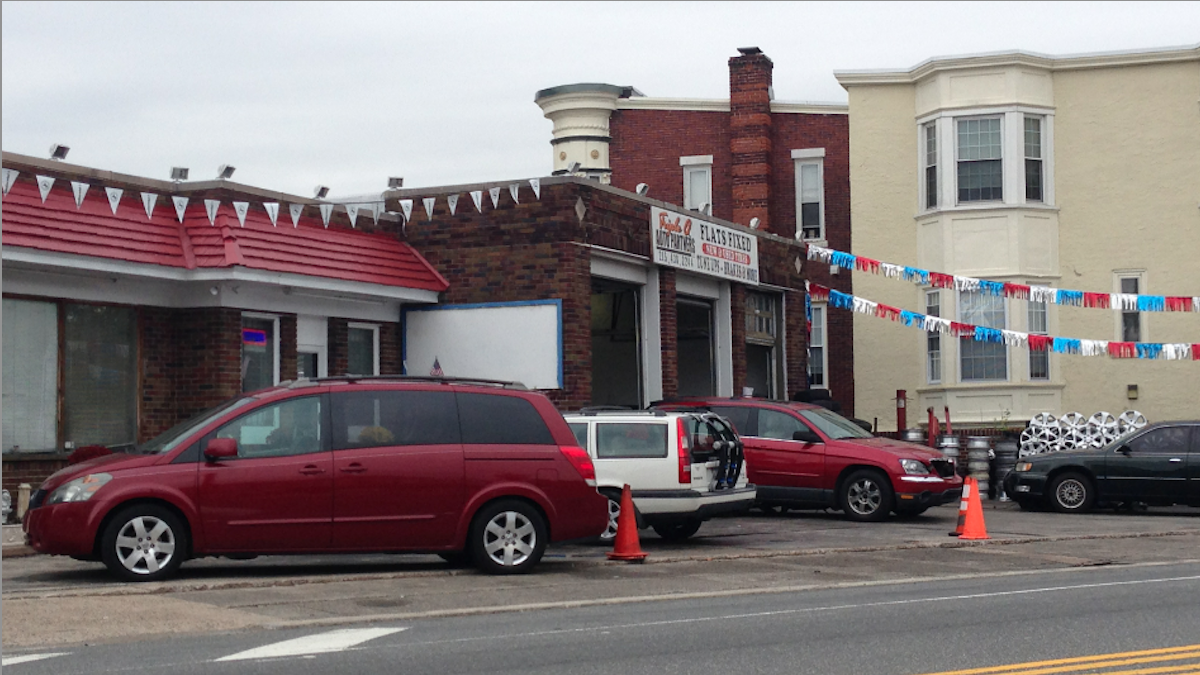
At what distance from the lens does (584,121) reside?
3544 cm

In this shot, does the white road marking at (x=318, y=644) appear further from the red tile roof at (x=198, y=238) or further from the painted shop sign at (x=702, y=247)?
the painted shop sign at (x=702, y=247)

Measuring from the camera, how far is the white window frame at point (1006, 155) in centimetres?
3009

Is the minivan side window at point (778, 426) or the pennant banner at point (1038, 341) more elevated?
the pennant banner at point (1038, 341)

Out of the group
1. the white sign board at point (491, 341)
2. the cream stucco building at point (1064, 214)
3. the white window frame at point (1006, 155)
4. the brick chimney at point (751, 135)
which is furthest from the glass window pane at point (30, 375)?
the brick chimney at point (751, 135)

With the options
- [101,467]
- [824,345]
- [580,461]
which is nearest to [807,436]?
[580,461]

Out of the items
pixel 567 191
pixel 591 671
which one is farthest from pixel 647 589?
pixel 567 191

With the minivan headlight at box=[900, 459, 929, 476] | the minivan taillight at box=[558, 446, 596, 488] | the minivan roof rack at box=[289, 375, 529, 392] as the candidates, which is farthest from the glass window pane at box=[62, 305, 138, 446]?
the minivan headlight at box=[900, 459, 929, 476]

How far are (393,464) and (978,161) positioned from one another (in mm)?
20099

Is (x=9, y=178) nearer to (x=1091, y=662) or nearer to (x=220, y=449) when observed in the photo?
(x=220, y=449)

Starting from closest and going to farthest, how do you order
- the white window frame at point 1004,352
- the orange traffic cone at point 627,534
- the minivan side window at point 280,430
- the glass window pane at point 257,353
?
1. the minivan side window at point 280,430
2. the orange traffic cone at point 627,534
3. the glass window pane at point 257,353
4. the white window frame at point 1004,352

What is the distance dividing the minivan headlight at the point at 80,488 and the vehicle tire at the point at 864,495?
10719 millimetres

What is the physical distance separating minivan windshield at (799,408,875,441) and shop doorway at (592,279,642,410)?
5.56 m

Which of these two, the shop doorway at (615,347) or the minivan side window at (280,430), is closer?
the minivan side window at (280,430)

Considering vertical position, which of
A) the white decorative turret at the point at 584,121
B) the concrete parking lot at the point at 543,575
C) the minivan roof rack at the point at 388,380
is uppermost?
the white decorative turret at the point at 584,121
